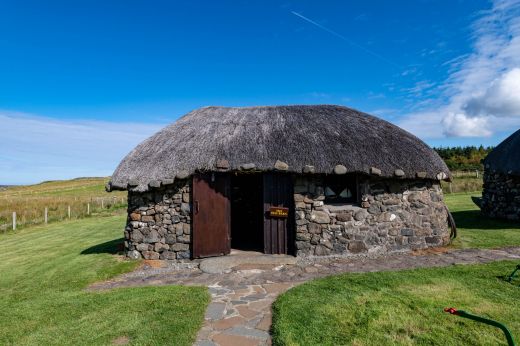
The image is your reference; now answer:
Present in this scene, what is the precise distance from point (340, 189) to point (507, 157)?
915cm

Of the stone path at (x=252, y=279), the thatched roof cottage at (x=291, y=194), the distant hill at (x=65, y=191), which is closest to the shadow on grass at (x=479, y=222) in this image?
the stone path at (x=252, y=279)

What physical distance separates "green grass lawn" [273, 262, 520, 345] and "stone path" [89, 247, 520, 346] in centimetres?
41

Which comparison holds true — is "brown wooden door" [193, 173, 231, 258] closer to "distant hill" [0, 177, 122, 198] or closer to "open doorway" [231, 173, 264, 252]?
"open doorway" [231, 173, 264, 252]

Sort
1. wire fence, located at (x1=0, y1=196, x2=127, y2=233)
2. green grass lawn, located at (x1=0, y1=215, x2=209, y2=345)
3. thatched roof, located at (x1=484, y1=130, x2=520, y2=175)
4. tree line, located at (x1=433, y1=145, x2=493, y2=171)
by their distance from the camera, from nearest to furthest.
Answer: green grass lawn, located at (x1=0, y1=215, x2=209, y2=345)
thatched roof, located at (x1=484, y1=130, x2=520, y2=175)
wire fence, located at (x1=0, y1=196, x2=127, y2=233)
tree line, located at (x1=433, y1=145, x2=493, y2=171)

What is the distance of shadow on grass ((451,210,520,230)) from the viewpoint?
1271 cm

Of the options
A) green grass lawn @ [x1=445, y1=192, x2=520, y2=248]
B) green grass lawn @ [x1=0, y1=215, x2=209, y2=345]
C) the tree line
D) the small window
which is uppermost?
the tree line

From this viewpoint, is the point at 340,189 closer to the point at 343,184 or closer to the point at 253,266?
the point at 343,184

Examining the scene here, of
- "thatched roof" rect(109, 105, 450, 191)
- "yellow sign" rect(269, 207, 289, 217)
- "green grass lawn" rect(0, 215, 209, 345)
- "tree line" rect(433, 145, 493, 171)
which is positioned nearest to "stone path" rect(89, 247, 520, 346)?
"green grass lawn" rect(0, 215, 209, 345)

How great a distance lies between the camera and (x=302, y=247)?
9188mm

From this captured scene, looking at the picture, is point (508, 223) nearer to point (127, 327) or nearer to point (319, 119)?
point (319, 119)

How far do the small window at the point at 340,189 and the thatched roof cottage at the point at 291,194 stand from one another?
3 centimetres

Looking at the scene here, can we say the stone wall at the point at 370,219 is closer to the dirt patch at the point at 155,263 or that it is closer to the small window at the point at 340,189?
the small window at the point at 340,189

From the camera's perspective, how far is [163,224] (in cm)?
938

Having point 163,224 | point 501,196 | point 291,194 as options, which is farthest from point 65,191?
point 501,196
